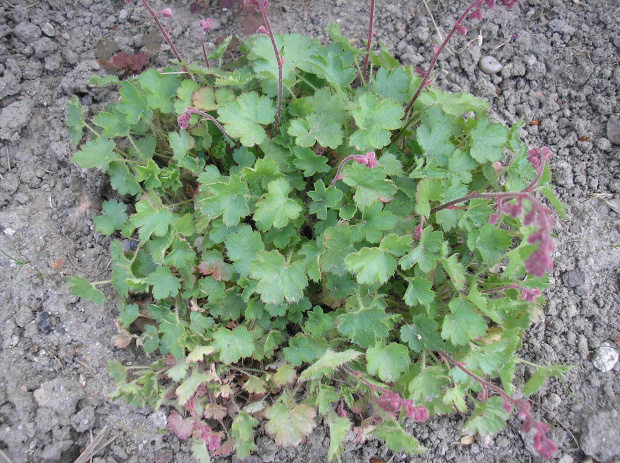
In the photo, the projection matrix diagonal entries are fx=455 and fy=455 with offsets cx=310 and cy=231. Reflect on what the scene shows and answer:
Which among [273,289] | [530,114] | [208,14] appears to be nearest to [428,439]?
[273,289]

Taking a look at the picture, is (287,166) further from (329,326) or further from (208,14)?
(208,14)

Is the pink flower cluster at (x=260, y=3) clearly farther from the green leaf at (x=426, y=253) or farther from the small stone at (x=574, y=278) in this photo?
the small stone at (x=574, y=278)

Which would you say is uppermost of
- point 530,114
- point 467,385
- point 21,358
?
point 530,114

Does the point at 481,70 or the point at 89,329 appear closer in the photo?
the point at 89,329

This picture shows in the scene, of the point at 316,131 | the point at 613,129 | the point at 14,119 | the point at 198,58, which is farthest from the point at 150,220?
the point at 613,129

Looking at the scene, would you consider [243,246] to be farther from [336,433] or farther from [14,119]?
[14,119]

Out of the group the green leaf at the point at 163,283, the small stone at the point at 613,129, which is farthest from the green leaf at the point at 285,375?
the small stone at the point at 613,129

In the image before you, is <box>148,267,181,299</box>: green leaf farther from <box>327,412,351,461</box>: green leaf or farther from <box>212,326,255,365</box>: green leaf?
<box>327,412,351,461</box>: green leaf
